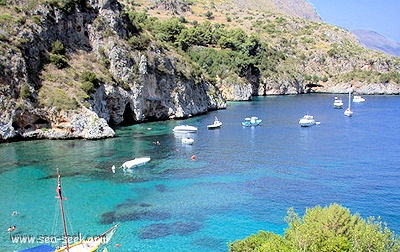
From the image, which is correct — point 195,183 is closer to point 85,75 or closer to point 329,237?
point 329,237

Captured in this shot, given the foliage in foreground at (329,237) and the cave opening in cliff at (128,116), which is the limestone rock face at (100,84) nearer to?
the cave opening in cliff at (128,116)

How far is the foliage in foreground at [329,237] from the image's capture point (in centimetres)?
2109

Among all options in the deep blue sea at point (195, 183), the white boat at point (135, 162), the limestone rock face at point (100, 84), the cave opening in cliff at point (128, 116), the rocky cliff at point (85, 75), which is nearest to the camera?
the deep blue sea at point (195, 183)

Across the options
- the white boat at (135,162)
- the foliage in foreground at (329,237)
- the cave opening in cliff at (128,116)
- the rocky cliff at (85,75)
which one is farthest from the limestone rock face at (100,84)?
the foliage in foreground at (329,237)

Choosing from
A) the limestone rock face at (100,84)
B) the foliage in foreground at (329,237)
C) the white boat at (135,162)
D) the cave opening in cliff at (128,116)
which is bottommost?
the white boat at (135,162)

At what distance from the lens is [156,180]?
4916 cm

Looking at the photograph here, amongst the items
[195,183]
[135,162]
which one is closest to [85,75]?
[135,162]

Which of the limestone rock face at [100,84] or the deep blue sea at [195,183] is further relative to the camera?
the limestone rock face at [100,84]

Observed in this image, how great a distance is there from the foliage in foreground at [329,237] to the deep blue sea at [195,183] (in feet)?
29.8

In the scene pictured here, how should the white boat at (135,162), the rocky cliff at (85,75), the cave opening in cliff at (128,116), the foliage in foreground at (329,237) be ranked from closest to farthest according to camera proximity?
the foliage in foreground at (329,237) → the white boat at (135,162) → the rocky cliff at (85,75) → the cave opening in cliff at (128,116)

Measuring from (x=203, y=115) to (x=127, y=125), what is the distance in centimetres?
2549

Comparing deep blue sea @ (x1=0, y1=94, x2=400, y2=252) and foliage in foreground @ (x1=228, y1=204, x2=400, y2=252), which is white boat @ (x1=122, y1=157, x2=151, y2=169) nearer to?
deep blue sea @ (x1=0, y1=94, x2=400, y2=252)

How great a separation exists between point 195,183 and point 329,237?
26.7 metres

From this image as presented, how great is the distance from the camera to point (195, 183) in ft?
156
